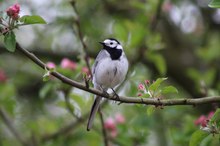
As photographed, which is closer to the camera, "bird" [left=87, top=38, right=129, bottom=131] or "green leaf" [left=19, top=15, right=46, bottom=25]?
"green leaf" [left=19, top=15, right=46, bottom=25]

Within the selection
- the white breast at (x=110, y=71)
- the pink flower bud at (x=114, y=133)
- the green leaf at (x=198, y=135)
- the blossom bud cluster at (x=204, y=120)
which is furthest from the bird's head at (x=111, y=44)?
the green leaf at (x=198, y=135)

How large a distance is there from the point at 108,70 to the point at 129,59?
1.47m

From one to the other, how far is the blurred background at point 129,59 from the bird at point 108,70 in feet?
2.04

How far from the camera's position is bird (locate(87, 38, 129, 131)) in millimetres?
3635

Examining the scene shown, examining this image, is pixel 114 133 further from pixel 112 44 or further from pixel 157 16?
pixel 157 16

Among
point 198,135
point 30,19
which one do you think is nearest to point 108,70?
point 198,135

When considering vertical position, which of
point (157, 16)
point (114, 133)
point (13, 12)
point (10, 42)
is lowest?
point (114, 133)

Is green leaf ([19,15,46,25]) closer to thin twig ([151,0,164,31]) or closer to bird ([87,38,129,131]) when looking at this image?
bird ([87,38,129,131])

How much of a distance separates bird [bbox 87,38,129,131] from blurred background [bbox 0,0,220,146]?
0.62 m

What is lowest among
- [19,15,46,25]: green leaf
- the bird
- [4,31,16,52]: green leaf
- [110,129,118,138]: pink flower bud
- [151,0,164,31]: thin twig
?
[110,129,118,138]: pink flower bud

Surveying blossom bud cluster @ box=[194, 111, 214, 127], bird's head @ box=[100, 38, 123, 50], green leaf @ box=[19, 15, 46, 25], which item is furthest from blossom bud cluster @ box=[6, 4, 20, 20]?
bird's head @ box=[100, 38, 123, 50]

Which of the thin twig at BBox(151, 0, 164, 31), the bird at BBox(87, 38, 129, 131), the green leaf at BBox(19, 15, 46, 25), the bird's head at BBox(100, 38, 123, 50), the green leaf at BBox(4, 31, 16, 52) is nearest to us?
the green leaf at BBox(4, 31, 16, 52)

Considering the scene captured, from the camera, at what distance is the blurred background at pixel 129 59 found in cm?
482

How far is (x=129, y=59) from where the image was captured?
5.10 m
